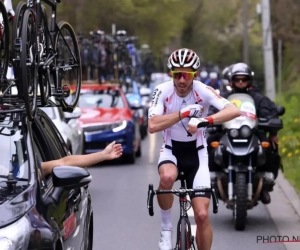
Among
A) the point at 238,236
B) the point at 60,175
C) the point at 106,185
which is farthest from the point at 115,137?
the point at 60,175

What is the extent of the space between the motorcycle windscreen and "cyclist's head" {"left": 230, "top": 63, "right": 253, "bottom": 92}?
28 centimetres

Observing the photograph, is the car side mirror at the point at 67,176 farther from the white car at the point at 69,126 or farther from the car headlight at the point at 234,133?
the white car at the point at 69,126

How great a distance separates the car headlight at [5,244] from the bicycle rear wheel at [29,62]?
1.66 meters

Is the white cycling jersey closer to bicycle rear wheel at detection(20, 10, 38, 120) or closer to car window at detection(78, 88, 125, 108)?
bicycle rear wheel at detection(20, 10, 38, 120)

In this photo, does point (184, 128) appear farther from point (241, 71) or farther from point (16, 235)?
point (241, 71)

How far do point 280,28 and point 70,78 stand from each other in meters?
29.2

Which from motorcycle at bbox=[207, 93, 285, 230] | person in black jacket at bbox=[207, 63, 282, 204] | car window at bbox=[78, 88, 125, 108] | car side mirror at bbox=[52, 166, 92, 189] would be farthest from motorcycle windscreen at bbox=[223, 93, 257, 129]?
car window at bbox=[78, 88, 125, 108]

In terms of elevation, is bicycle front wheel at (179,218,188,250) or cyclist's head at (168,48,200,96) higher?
cyclist's head at (168,48,200,96)

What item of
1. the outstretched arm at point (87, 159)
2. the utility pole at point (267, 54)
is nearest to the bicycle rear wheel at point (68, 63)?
the outstretched arm at point (87, 159)

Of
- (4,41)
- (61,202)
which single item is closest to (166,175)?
(61,202)

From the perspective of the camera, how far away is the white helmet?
7.94 metres

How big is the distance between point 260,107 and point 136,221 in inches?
83.7

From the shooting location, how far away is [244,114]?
11617mm

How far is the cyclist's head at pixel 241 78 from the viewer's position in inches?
469
